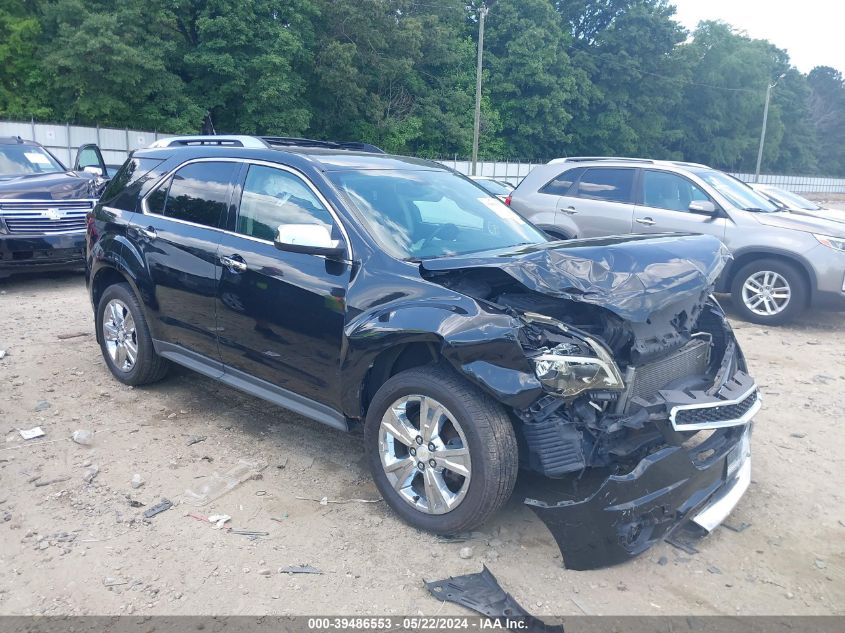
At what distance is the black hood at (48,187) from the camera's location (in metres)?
8.98

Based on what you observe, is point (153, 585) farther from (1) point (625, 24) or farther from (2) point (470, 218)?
(1) point (625, 24)

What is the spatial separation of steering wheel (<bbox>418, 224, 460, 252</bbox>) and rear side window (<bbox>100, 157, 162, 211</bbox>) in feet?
8.08

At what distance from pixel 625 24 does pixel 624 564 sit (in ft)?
197

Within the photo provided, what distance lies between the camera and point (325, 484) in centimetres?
405

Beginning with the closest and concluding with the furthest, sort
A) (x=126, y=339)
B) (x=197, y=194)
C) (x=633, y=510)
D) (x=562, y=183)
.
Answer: (x=633, y=510) < (x=197, y=194) < (x=126, y=339) < (x=562, y=183)

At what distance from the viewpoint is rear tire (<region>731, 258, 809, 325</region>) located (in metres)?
8.08

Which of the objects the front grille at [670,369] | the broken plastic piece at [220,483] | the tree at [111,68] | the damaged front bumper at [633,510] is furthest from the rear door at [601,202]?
the tree at [111,68]

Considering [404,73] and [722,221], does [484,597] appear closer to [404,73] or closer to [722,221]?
[722,221]

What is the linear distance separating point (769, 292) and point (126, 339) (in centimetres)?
710

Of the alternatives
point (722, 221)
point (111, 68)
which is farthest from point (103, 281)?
point (111, 68)

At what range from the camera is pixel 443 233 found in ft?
13.8

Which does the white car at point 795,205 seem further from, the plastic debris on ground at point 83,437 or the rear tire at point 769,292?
the plastic debris on ground at point 83,437

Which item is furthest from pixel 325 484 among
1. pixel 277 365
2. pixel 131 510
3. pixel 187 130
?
pixel 187 130

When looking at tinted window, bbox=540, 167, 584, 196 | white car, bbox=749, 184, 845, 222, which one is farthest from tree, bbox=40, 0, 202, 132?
white car, bbox=749, 184, 845, 222
